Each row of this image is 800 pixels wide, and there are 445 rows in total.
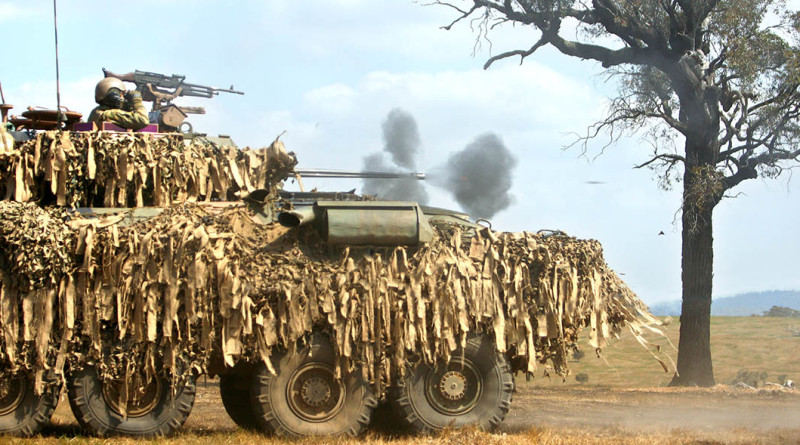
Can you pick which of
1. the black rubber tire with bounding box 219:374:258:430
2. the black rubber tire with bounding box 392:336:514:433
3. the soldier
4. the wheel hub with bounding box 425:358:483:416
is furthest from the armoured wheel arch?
the soldier

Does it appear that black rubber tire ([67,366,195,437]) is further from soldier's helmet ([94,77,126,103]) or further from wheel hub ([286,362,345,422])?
soldier's helmet ([94,77,126,103])

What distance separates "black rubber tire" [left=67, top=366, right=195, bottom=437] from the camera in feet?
35.8

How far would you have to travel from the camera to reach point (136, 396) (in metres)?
11.0

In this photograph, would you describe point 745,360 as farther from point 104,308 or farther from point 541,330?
point 104,308

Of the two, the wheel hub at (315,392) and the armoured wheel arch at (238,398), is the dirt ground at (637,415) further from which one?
the wheel hub at (315,392)

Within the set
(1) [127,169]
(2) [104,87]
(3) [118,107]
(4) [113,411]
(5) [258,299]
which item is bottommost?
(4) [113,411]

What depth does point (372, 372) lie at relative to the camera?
37.3 ft

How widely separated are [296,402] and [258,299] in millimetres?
1245

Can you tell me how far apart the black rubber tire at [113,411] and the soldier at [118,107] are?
3652mm

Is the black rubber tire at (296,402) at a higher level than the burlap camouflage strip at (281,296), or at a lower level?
lower

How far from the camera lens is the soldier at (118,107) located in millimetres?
13125

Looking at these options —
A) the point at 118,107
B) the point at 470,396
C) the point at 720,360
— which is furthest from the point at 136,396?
the point at 720,360

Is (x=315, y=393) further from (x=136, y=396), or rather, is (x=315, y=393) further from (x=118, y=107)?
(x=118, y=107)

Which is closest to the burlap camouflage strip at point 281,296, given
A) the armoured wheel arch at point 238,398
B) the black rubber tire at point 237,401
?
the armoured wheel arch at point 238,398
